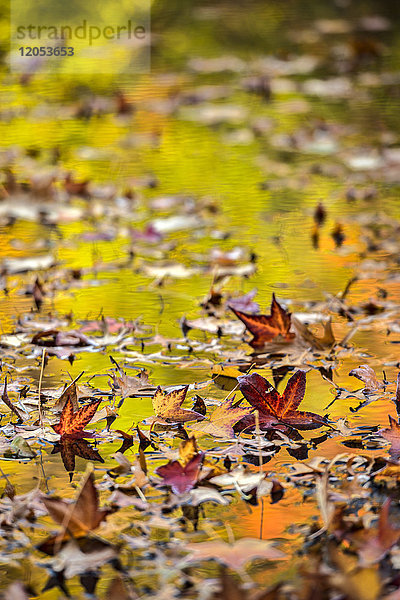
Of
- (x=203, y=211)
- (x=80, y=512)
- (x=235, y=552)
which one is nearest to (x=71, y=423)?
(x=80, y=512)

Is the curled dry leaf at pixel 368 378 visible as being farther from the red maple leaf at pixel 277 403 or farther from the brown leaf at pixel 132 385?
the brown leaf at pixel 132 385

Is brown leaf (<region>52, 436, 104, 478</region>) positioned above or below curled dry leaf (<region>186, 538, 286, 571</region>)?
below

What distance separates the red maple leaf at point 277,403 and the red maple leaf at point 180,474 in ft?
0.59

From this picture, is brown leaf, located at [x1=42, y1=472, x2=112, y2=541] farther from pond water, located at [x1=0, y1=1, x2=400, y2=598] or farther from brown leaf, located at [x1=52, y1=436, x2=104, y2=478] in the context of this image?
brown leaf, located at [x1=52, y1=436, x2=104, y2=478]

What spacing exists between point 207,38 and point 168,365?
5.70 metres

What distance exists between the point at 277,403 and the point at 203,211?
1752 mm

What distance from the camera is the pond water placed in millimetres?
1622

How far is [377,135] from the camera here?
13.7 ft

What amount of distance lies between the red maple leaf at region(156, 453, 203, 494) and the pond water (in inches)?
2.5

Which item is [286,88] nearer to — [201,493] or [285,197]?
[285,197]

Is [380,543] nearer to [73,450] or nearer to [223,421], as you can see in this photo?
[223,421]

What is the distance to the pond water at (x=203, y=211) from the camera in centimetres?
162

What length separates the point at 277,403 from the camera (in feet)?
4.54

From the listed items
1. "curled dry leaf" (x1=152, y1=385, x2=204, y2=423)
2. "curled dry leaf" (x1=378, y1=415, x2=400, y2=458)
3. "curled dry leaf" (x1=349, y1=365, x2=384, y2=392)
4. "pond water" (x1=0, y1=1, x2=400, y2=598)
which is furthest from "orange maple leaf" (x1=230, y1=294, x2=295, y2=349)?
"curled dry leaf" (x1=378, y1=415, x2=400, y2=458)
